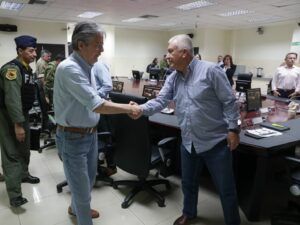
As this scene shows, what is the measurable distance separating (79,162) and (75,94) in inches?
17.6

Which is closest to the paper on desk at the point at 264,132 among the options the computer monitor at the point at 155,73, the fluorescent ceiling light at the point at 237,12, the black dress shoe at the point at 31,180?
the black dress shoe at the point at 31,180

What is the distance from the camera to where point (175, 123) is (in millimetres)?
2414

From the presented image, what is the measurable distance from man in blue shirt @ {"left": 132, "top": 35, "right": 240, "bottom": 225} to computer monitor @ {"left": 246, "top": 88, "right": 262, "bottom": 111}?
5.40ft

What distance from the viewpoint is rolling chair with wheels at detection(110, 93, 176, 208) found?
212cm

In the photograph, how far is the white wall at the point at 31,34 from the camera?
362 inches

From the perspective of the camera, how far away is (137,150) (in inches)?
86.5

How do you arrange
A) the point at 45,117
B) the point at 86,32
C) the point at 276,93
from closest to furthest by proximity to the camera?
the point at 86,32 → the point at 45,117 → the point at 276,93

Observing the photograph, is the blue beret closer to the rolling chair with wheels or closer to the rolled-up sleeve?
the rolling chair with wheels

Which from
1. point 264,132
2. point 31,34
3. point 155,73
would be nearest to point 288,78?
point 155,73

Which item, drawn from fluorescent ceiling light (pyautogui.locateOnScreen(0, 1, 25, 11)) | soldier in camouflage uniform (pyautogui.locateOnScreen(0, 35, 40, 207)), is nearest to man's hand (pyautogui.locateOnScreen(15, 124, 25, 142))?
soldier in camouflage uniform (pyautogui.locateOnScreen(0, 35, 40, 207))

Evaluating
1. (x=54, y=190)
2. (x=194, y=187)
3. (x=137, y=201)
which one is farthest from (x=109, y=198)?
(x=194, y=187)

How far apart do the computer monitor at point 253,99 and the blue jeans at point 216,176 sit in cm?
163

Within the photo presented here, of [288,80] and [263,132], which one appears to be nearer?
[263,132]

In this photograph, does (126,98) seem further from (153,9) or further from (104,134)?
(153,9)
